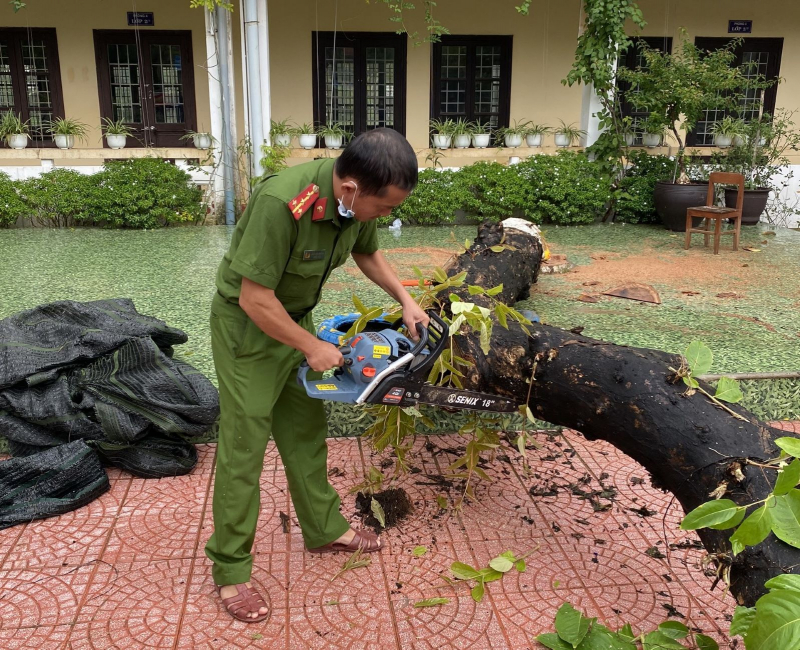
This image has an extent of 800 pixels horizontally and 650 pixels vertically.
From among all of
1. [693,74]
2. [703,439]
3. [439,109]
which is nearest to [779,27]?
[693,74]

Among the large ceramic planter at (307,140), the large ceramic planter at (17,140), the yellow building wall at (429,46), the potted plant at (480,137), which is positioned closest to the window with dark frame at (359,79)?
the yellow building wall at (429,46)

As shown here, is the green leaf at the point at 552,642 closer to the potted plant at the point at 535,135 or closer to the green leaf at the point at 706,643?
the green leaf at the point at 706,643

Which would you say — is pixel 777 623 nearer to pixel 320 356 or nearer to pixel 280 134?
pixel 320 356

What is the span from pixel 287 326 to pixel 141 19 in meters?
11.1

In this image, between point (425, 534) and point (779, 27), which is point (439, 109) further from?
point (425, 534)

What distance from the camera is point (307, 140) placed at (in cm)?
1112

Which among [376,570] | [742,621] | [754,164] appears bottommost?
[376,570]

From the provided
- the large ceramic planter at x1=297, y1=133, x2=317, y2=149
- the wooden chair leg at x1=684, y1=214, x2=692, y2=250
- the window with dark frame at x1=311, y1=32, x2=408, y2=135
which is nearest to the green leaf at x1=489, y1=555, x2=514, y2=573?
the wooden chair leg at x1=684, y1=214, x2=692, y2=250

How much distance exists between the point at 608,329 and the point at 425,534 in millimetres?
2794

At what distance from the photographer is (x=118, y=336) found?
3.59 meters

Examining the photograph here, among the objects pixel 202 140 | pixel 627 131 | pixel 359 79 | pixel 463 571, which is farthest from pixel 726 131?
pixel 463 571

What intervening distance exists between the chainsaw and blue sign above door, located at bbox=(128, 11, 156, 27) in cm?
1089

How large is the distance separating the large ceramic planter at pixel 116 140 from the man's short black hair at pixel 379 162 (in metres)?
9.90

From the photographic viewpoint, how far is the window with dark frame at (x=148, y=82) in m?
11.5
